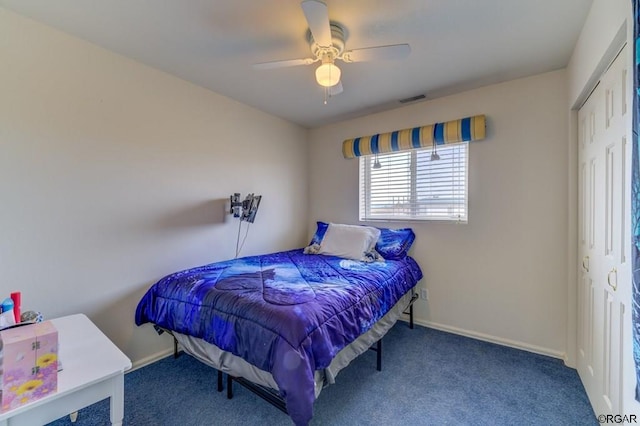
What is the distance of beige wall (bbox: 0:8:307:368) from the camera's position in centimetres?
168

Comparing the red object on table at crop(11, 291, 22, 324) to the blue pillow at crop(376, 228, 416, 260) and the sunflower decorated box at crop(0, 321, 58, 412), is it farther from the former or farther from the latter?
the blue pillow at crop(376, 228, 416, 260)

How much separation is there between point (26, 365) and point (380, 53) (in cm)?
214

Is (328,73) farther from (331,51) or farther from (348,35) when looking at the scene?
(348,35)

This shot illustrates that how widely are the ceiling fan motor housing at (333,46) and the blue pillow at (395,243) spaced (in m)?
1.84

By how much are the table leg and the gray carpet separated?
0.56 m

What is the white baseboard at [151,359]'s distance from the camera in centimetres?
215

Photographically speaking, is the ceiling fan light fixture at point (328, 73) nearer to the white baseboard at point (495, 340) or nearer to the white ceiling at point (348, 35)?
the white ceiling at point (348, 35)

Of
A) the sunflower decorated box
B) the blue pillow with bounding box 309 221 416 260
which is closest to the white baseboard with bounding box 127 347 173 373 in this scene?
the sunflower decorated box

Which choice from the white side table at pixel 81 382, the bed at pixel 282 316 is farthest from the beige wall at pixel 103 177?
the white side table at pixel 81 382

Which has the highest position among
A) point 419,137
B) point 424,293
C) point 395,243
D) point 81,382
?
point 419,137

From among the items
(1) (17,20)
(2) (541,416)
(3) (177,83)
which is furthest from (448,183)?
(1) (17,20)

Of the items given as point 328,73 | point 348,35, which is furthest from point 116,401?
point 348,35

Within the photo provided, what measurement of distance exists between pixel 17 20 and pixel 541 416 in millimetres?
3906

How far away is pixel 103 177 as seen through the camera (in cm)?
200
